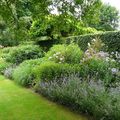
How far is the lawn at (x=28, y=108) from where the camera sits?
22.4ft

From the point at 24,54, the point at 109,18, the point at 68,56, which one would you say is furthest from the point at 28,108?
the point at 109,18

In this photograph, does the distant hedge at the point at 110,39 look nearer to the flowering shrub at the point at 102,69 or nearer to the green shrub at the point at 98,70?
the flowering shrub at the point at 102,69

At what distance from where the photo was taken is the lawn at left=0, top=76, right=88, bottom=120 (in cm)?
682

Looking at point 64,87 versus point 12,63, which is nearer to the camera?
point 64,87

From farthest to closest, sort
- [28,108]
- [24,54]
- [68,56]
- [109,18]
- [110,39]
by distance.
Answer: [109,18] < [24,54] < [110,39] < [68,56] < [28,108]

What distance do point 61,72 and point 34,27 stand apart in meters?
9.17

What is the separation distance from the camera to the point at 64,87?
25.4 feet

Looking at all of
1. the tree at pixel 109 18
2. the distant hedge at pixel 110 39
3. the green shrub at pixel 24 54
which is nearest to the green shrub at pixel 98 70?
the distant hedge at pixel 110 39

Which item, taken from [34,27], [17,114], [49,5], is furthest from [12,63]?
[49,5]

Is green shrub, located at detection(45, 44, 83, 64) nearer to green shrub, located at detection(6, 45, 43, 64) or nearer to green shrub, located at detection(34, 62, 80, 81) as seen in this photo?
green shrub, located at detection(34, 62, 80, 81)

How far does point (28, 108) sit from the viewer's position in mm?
7594

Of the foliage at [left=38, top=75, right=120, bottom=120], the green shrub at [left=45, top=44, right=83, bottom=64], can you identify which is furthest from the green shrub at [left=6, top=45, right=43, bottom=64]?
the foliage at [left=38, top=75, right=120, bottom=120]

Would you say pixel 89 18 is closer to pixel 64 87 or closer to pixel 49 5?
pixel 49 5

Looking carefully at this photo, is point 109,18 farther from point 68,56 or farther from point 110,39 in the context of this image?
point 68,56
